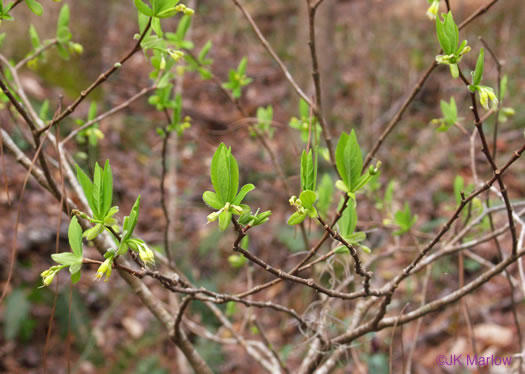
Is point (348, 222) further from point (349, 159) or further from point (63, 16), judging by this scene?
point (63, 16)

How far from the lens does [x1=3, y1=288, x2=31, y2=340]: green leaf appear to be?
2875 mm

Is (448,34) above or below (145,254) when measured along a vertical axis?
above

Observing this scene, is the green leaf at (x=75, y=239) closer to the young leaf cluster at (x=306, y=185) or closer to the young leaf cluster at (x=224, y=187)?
the young leaf cluster at (x=224, y=187)

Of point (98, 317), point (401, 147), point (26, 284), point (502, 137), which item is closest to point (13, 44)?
point (26, 284)

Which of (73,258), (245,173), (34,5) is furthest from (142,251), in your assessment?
(245,173)

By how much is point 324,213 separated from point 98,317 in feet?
8.91

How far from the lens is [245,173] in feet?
14.9

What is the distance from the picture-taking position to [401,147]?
4.66 m

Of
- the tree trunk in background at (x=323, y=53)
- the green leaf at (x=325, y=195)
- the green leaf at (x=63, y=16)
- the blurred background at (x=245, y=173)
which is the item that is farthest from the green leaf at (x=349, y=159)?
the tree trunk in background at (x=323, y=53)

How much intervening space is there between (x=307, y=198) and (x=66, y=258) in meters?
0.37

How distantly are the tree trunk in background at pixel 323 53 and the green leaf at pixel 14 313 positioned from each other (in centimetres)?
296

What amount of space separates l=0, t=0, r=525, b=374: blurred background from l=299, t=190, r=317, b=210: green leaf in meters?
0.83

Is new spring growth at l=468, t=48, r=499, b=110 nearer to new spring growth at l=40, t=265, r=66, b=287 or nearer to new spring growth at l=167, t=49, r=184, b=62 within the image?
new spring growth at l=167, t=49, r=184, b=62

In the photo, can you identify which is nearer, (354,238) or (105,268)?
(105,268)
